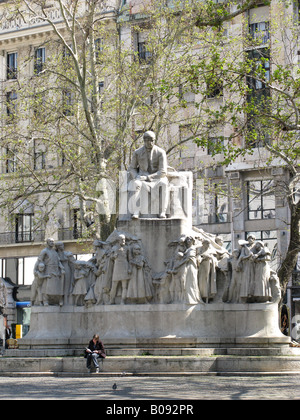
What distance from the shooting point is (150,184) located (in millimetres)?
20188

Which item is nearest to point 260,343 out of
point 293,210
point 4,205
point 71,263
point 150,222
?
point 150,222

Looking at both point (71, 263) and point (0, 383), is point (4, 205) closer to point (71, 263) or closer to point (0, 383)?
point (71, 263)

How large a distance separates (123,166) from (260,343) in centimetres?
1441

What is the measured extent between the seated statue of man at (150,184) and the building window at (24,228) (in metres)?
29.9

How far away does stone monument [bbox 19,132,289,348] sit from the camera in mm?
18828

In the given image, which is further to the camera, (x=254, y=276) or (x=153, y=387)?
(x=254, y=276)

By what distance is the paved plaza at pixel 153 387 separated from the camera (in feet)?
42.4

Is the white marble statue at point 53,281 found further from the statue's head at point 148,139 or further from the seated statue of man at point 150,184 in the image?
the statue's head at point 148,139

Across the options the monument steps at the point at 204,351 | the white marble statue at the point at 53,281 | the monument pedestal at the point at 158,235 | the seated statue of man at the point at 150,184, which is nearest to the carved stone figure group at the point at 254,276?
the monument steps at the point at 204,351

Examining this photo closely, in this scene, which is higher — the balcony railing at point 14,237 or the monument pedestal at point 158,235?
the balcony railing at point 14,237

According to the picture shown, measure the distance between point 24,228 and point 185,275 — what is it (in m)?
32.6

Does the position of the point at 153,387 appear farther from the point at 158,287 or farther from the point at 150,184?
the point at 150,184

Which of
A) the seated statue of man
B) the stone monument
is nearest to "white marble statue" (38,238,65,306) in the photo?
the stone monument

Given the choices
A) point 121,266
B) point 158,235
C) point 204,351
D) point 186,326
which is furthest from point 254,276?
point 121,266
